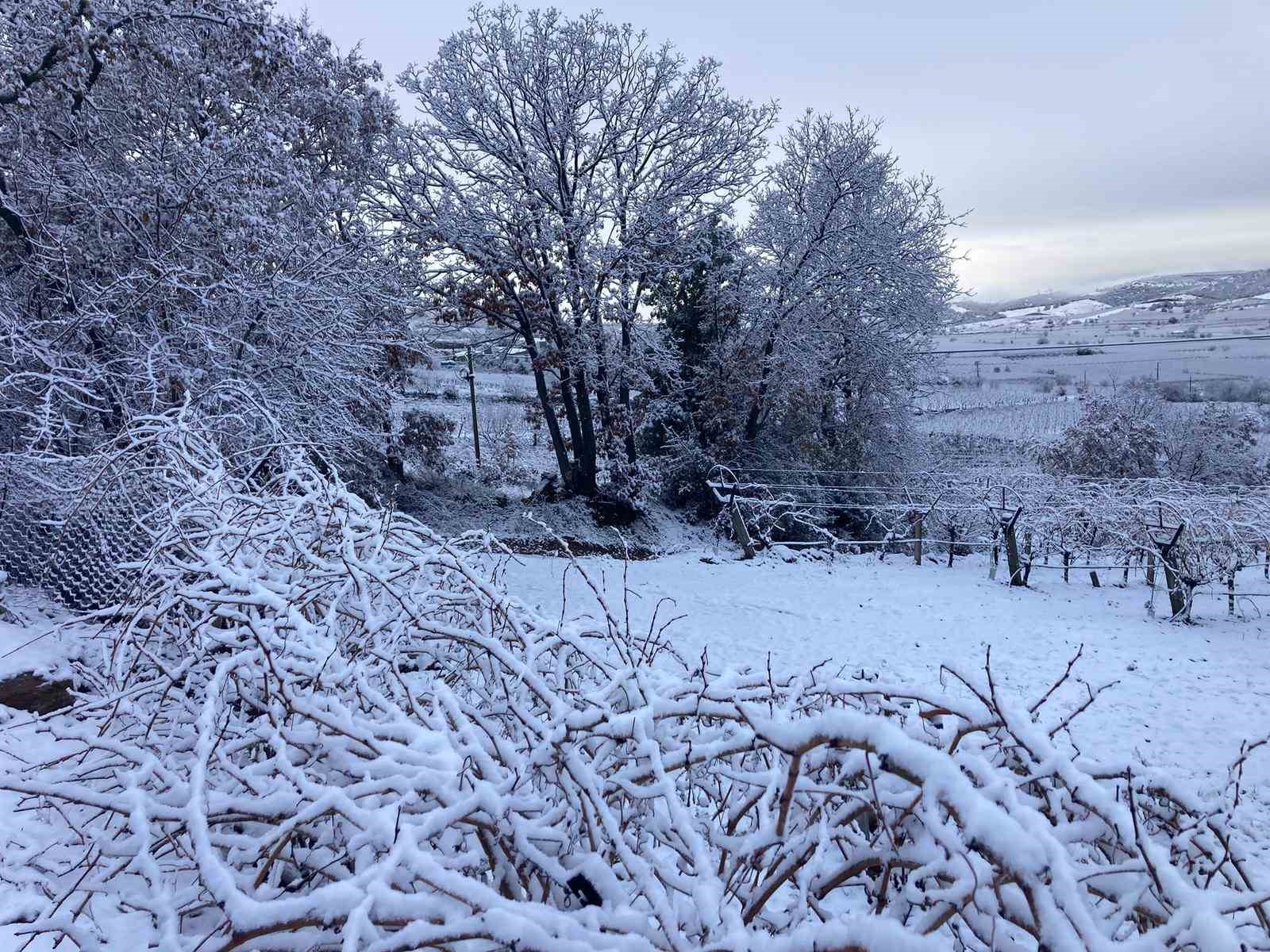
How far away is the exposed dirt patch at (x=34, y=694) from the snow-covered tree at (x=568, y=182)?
34.0ft

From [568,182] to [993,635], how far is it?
10.9 m

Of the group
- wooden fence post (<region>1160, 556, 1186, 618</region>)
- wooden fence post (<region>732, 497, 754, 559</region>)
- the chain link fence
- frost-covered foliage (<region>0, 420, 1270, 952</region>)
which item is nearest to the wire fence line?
wooden fence post (<region>1160, 556, 1186, 618</region>)

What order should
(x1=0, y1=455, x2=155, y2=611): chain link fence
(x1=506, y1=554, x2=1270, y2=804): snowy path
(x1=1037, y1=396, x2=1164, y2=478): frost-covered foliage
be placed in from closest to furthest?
1. (x1=0, y1=455, x2=155, y2=611): chain link fence
2. (x1=506, y1=554, x2=1270, y2=804): snowy path
3. (x1=1037, y1=396, x2=1164, y2=478): frost-covered foliage

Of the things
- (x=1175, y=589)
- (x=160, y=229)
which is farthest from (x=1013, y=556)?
(x=160, y=229)

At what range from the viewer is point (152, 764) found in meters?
1.84

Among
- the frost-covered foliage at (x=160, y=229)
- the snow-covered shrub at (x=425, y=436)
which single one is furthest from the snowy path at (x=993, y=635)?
the frost-covered foliage at (x=160, y=229)

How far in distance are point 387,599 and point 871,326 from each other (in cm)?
A: 1600

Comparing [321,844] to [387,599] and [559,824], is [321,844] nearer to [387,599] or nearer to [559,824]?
[559,824]

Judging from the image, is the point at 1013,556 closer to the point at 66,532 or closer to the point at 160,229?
the point at 66,532

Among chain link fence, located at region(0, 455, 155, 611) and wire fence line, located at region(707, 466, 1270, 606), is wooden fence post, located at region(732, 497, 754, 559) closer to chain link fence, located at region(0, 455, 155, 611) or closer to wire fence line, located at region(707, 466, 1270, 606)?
wire fence line, located at region(707, 466, 1270, 606)

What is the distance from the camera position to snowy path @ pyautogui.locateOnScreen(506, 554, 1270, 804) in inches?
243

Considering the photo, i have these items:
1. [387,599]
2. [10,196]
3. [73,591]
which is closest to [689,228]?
[10,196]

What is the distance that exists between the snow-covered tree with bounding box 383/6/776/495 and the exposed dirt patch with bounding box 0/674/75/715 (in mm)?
10356

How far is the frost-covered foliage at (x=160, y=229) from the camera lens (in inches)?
269
